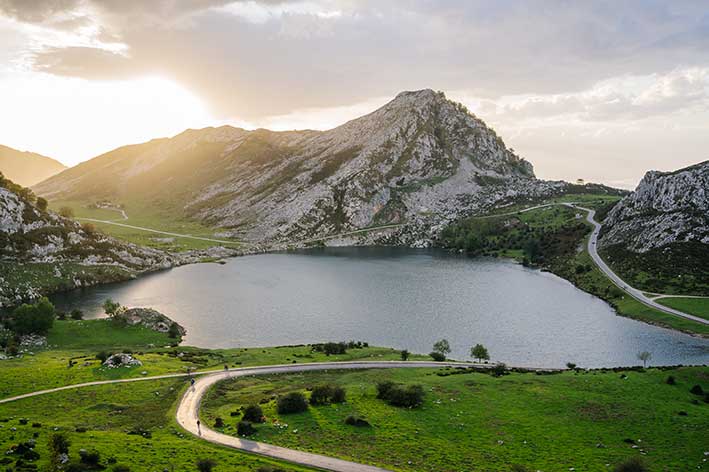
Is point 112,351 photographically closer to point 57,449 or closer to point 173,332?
point 173,332

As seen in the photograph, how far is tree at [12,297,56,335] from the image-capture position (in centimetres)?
9644

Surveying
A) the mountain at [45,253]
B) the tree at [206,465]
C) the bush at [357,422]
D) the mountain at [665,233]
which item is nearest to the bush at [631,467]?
the bush at [357,422]

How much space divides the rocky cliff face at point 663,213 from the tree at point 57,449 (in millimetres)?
167387

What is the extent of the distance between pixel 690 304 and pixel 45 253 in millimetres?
189787

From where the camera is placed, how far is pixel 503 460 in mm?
43500

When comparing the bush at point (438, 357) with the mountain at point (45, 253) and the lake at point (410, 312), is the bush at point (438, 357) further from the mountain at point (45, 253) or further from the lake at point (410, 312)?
the mountain at point (45, 253)

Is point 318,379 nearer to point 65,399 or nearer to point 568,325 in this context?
point 65,399

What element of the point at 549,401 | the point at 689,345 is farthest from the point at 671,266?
the point at 549,401

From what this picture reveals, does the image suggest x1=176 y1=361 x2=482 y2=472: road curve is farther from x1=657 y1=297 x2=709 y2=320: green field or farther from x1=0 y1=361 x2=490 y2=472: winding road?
x1=657 y1=297 x2=709 y2=320: green field

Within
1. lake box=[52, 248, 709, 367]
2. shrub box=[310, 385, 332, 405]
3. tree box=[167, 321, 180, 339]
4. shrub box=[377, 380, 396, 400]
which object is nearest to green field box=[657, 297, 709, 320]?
lake box=[52, 248, 709, 367]

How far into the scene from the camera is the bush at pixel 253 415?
169 ft

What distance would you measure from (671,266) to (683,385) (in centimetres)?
9607

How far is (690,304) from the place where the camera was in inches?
4702

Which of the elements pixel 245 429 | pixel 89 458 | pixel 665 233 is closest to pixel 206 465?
pixel 89 458
